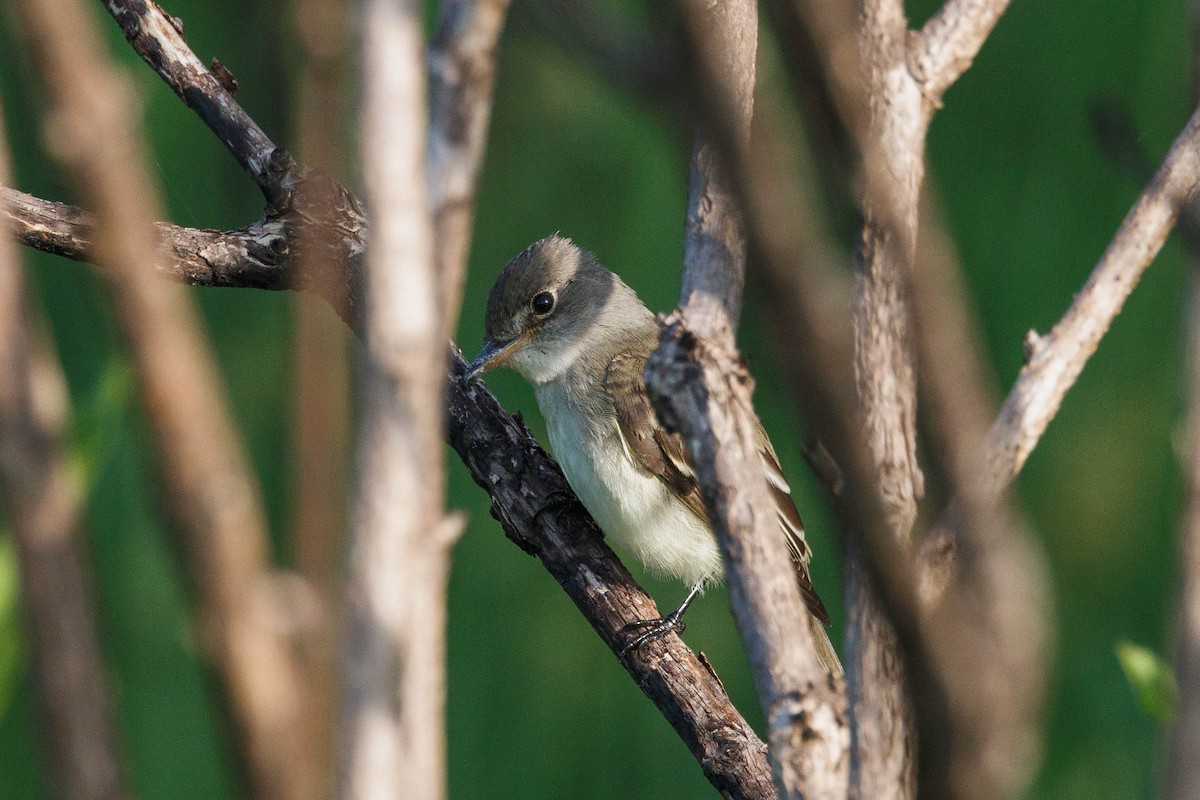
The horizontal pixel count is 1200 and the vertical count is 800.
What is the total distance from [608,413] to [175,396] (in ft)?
7.96

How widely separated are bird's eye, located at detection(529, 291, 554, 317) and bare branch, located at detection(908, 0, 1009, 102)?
159cm

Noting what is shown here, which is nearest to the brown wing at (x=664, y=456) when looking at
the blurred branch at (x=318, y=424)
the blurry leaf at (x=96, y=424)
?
the blurry leaf at (x=96, y=424)

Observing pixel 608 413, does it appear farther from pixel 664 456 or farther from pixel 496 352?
pixel 496 352

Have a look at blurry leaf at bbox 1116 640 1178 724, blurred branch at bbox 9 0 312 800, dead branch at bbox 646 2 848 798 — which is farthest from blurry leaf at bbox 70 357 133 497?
blurry leaf at bbox 1116 640 1178 724

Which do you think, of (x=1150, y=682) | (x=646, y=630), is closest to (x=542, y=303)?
(x=646, y=630)

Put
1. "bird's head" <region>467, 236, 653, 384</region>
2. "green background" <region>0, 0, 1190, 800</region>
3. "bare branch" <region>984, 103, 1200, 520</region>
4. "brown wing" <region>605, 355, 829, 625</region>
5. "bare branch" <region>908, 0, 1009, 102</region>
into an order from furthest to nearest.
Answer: "green background" <region>0, 0, 1190, 800</region> → "bird's head" <region>467, 236, 653, 384</region> → "brown wing" <region>605, 355, 829, 625</region> → "bare branch" <region>908, 0, 1009, 102</region> → "bare branch" <region>984, 103, 1200, 520</region>

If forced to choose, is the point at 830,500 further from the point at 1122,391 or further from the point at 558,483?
the point at 1122,391

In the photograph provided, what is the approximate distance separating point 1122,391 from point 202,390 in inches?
156

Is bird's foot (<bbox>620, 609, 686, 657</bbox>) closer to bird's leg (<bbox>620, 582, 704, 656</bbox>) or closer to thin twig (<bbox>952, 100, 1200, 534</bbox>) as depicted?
bird's leg (<bbox>620, 582, 704, 656</bbox>)

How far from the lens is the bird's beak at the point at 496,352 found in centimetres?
291

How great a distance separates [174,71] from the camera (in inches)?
87.7

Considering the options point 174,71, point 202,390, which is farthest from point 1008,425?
point 174,71

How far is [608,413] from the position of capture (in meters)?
2.95

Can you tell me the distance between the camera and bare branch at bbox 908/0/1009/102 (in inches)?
63.9
